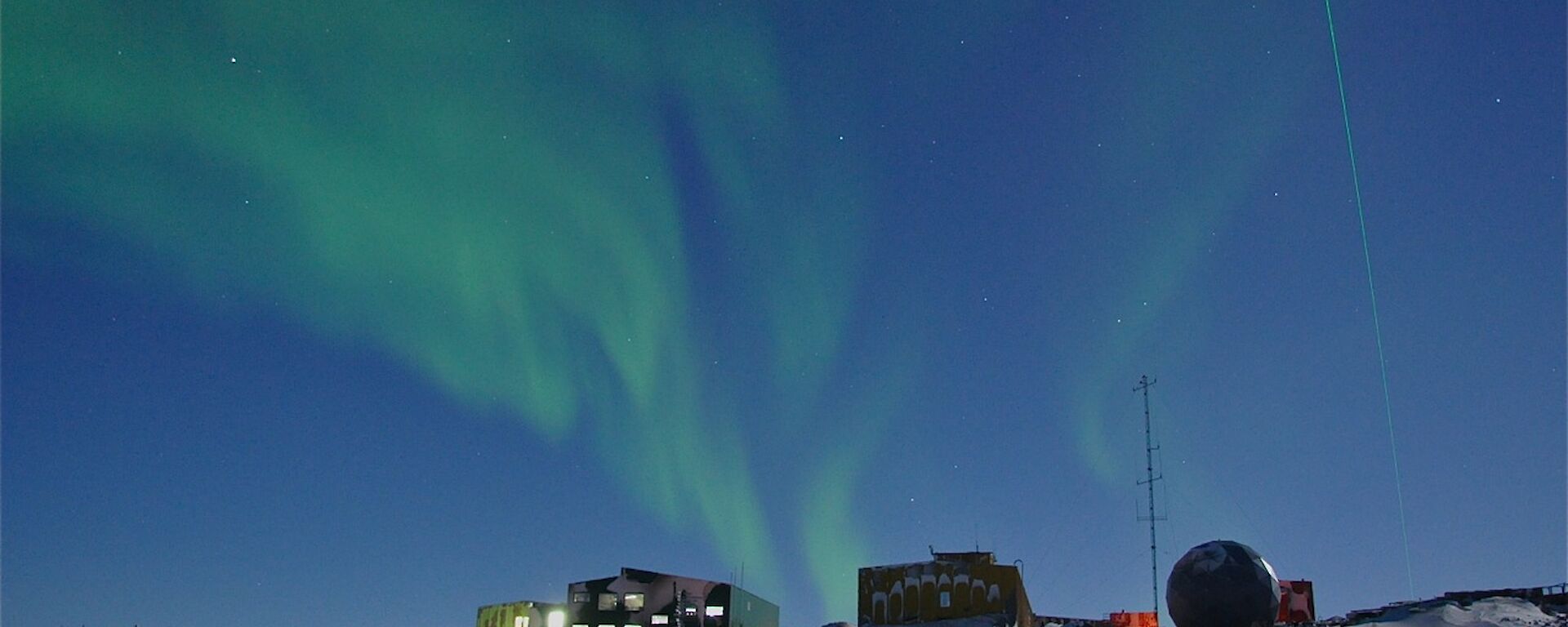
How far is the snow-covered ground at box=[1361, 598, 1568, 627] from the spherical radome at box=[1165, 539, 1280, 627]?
5872 millimetres

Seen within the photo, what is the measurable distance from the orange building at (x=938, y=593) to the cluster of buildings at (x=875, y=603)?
46 millimetres

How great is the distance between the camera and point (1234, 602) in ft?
133

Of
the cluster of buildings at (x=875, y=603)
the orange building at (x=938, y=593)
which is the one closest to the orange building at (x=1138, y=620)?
the cluster of buildings at (x=875, y=603)

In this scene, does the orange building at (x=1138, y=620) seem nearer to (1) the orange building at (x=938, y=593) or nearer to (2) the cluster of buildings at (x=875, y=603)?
(2) the cluster of buildings at (x=875, y=603)

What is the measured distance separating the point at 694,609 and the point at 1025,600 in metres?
28.7

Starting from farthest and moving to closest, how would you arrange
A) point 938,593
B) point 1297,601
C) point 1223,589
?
point 1297,601 < point 938,593 < point 1223,589

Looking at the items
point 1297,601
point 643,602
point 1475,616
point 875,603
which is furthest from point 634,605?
point 1475,616

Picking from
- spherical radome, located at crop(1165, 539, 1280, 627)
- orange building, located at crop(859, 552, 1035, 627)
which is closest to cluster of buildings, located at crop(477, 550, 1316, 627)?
orange building, located at crop(859, 552, 1035, 627)

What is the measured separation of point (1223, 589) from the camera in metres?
40.8

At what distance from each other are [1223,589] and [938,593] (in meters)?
22.8

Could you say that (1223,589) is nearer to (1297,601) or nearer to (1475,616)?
(1475,616)

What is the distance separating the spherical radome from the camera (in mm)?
40562

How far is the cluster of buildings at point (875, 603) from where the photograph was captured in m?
61.1

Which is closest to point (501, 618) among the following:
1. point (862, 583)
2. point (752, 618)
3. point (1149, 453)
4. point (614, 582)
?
point (614, 582)
